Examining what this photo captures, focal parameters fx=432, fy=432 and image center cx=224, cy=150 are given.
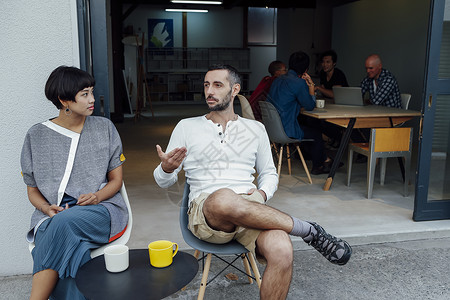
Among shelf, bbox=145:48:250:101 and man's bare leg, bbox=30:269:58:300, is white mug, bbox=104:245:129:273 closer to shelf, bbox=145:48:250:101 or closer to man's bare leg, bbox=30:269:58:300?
man's bare leg, bbox=30:269:58:300

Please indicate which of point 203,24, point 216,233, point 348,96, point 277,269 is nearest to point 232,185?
point 216,233

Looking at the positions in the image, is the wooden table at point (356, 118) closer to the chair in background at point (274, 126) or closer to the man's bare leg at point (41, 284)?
the chair in background at point (274, 126)

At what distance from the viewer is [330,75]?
5.86 meters

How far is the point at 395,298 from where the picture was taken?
235cm

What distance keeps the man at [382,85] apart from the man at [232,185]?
2839 millimetres

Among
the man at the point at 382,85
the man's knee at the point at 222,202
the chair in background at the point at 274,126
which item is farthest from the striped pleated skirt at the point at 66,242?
the man at the point at 382,85

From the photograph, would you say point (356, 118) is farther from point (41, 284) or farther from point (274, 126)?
point (41, 284)

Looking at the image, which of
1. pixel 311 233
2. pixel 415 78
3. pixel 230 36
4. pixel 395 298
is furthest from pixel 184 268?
pixel 230 36

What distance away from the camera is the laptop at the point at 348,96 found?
15.4 ft

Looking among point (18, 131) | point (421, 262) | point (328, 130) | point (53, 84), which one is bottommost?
point (421, 262)

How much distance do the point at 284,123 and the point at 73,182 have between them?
2790 millimetres

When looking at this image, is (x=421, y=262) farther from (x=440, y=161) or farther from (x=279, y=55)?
(x=279, y=55)

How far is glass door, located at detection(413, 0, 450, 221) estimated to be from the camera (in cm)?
313

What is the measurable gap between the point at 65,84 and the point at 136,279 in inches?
41.0
